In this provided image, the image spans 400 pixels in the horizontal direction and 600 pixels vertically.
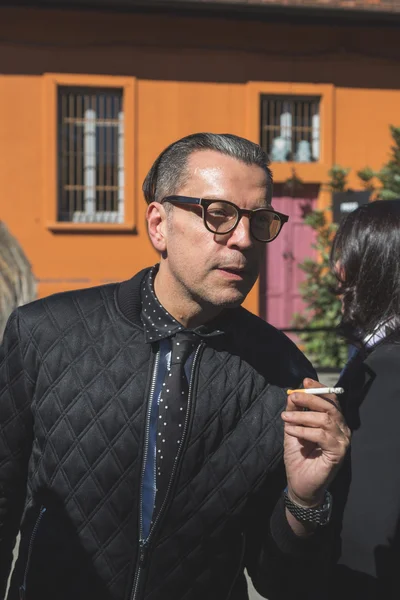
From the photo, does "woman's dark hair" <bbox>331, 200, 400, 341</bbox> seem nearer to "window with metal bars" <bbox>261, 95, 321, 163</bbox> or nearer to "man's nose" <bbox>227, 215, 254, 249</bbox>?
"man's nose" <bbox>227, 215, 254, 249</bbox>

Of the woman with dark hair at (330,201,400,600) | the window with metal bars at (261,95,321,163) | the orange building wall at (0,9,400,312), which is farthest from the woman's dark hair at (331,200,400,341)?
the window with metal bars at (261,95,321,163)

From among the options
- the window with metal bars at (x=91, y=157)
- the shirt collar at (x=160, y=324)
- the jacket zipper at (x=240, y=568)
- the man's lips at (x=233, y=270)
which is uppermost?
the window with metal bars at (x=91, y=157)

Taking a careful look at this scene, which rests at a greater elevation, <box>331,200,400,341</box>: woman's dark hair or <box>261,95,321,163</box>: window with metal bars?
<box>261,95,321,163</box>: window with metal bars

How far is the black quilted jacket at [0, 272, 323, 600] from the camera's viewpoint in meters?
1.77

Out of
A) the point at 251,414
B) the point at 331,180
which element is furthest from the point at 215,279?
the point at 331,180

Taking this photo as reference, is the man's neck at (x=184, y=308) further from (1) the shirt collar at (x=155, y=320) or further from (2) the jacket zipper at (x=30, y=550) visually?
(2) the jacket zipper at (x=30, y=550)

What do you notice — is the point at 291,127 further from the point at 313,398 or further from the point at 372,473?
the point at 313,398

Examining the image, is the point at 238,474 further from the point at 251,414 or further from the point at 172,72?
the point at 172,72

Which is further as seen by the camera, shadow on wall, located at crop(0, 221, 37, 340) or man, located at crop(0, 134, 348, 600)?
shadow on wall, located at crop(0, 221, 37, 340)

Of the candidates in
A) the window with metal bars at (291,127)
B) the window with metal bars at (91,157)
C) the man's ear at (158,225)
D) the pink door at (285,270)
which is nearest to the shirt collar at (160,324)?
the man's ear at (158,225)

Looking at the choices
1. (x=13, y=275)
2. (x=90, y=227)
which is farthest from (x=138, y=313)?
(x=13, y=275)

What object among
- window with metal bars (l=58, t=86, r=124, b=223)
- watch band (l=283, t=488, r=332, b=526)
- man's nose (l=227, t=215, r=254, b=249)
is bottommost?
watch band (l=283, t=488, r=332, b=526)

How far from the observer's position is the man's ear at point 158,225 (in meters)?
1.94

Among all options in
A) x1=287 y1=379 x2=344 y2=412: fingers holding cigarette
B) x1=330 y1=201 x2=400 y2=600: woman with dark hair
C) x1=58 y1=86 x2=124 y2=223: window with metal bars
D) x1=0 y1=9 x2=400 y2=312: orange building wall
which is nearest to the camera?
x1=287 y1=379 x2=344 y2=412: fingers holding cigarette
